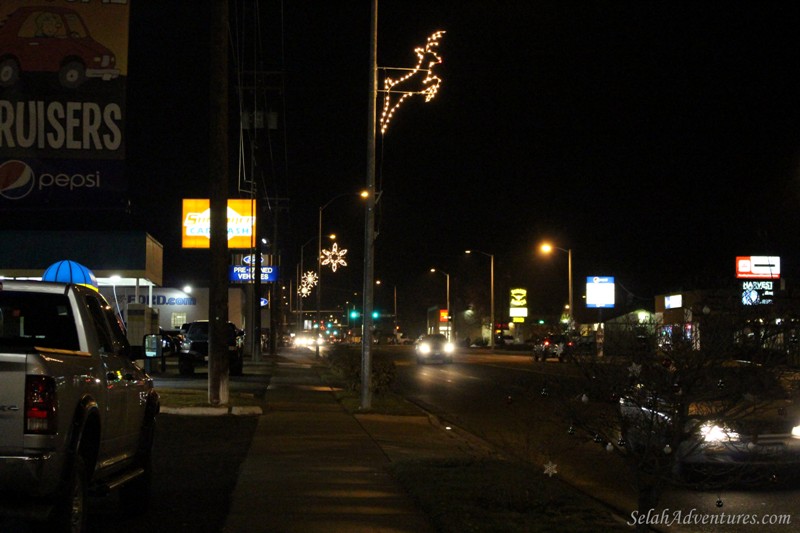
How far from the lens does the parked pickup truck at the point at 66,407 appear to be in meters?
6.11

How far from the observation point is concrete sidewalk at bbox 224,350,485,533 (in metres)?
8.67

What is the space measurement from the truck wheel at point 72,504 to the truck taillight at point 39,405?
0.48 m

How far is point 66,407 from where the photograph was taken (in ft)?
21.4

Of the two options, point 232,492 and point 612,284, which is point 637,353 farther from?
point 612,284

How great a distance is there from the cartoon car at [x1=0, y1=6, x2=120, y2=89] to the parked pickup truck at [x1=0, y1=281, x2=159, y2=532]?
40.0ft

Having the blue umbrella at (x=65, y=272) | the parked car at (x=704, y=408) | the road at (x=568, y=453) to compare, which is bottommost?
the road at (x=568, y=453)

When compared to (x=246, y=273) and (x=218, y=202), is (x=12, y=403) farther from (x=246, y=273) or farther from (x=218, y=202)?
(x=246, y=273)

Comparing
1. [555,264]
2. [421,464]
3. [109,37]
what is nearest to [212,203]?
[109,37]

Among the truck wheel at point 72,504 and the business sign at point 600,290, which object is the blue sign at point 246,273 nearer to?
the business sign at point 600,290

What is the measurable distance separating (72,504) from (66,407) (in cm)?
70

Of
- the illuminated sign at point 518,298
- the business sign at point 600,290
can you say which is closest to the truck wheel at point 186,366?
the business sign at point 600,290

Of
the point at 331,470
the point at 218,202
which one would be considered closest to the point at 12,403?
the point at 331,470

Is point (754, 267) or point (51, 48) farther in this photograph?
point (754, 267)

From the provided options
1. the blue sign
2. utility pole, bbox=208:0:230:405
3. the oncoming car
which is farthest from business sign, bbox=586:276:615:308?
utility pole, bbox=208:0:230:405
